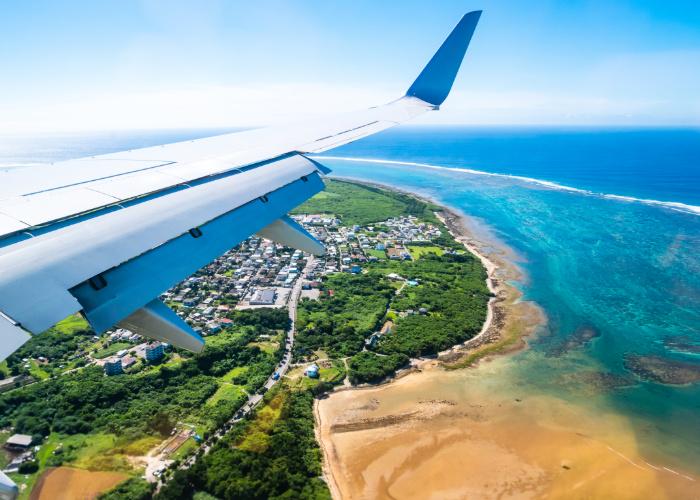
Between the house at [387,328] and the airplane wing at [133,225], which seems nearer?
the airplane wing at [133,225]

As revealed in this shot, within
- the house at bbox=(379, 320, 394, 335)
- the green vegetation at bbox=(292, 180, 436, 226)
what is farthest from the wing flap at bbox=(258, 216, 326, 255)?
the green vegetation at bbox=(292, 180, 436, 226)

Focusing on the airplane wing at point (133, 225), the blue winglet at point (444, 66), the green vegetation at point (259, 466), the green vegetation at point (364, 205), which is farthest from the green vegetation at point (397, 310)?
the airplane wing at point (133, 225)

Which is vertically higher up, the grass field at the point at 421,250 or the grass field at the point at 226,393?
the grass field at the point at 421,250

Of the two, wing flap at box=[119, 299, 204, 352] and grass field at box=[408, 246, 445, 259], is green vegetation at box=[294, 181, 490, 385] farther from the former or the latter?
wing flap at box=[119, 299, 204, 352]

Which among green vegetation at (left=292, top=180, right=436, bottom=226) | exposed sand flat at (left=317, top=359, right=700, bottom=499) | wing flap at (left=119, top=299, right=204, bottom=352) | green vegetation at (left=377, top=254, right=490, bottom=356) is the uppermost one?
wing flap at (left=119, top=299, right=204, bottom=352)

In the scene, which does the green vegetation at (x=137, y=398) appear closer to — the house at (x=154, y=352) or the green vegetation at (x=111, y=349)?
the house at (x=154, y=352)

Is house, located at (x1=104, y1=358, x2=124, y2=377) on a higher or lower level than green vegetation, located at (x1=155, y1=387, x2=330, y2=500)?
higher

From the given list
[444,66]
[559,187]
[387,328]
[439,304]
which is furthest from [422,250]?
[559,187]
